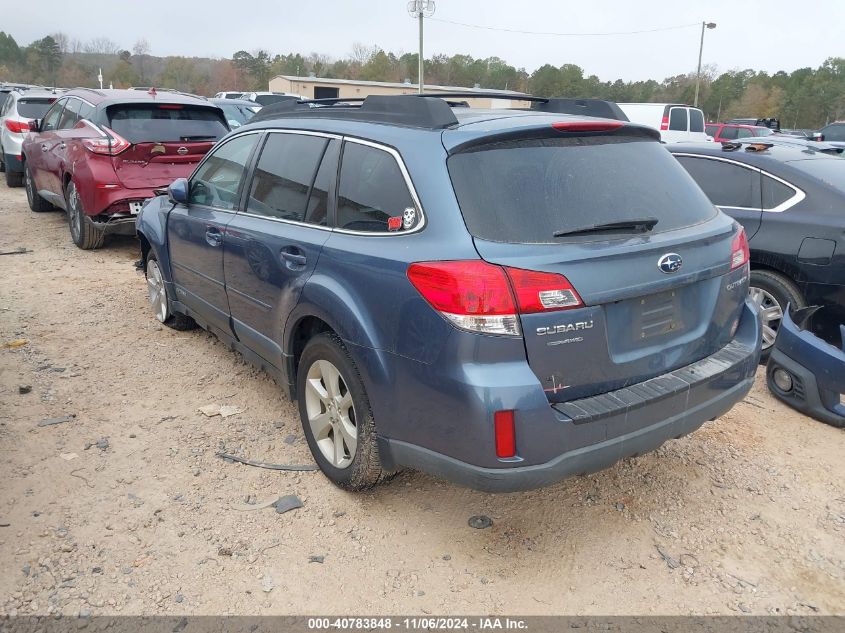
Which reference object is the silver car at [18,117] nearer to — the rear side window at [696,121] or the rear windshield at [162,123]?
the rear windshield at [162,123]

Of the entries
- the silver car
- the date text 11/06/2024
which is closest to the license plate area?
the date text 11/06/2024

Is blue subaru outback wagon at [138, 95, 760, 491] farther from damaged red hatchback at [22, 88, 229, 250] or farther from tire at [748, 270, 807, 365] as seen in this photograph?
damaged red hatchback at [22, 88, 229, 250]

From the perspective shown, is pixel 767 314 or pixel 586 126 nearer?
pixel 586 126

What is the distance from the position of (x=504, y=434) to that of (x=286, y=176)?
1953mm

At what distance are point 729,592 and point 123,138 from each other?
7082 mm

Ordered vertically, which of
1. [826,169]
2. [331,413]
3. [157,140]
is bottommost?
[331,413]

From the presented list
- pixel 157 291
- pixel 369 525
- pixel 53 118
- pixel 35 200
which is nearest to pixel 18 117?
pixel 35 200

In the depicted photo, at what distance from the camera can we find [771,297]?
4.94 metres

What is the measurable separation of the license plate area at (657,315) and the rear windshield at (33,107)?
12635mm

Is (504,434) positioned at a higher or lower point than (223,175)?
lower

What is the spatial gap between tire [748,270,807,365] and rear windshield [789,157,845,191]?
30.1 inches

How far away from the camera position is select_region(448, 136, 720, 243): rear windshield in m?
2.55

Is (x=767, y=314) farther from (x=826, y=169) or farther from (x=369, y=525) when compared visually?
(x=369, y=525)

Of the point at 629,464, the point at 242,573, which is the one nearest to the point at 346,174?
the point at 242,573
